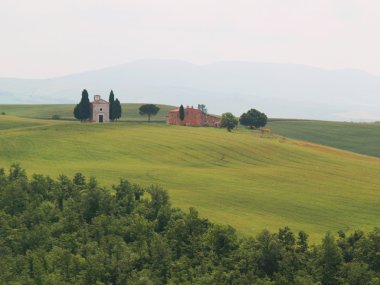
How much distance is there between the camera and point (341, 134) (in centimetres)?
18000

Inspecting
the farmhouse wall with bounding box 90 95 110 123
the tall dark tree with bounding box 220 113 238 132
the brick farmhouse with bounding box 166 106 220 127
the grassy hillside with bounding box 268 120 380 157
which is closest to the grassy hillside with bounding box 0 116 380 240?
the tall dark tree with bounding box 220 113 238 132

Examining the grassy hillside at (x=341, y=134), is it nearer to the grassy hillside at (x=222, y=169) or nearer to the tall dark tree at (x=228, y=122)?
the tall dark tree at (x=228, y=122)

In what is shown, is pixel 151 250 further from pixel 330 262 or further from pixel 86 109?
pixel 86 109

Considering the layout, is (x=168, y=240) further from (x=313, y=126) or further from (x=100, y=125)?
(x=313, y=126)

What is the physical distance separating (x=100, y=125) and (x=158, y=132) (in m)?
14.3

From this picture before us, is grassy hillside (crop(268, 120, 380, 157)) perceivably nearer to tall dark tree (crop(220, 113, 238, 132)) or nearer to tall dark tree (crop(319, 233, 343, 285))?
tall dark tree (crop(220, 113, 238, 132))


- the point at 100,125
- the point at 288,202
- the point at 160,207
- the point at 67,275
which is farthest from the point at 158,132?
the point at 67,275

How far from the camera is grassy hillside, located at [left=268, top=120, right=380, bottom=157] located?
161 metres

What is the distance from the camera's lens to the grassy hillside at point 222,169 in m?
65.8

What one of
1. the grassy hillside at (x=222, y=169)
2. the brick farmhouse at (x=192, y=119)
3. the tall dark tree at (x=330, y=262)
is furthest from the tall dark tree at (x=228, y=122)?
the tall dark tree at (x=330, y=262)

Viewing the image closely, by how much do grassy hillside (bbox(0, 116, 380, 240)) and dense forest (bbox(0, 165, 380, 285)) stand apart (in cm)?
818

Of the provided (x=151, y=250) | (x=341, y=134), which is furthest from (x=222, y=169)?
(x=341, y=134)

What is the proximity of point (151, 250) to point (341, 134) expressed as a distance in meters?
142

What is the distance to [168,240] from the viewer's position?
51.0m
